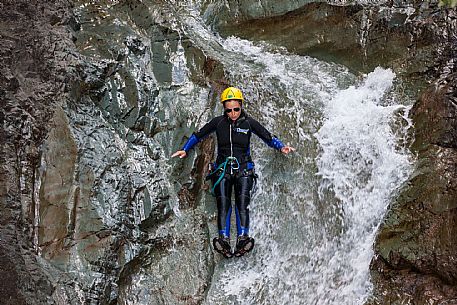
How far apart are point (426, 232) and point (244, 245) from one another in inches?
97.7

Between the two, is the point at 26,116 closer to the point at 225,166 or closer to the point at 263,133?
the point at 225,166

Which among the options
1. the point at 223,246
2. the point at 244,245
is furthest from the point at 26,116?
the point at 244,245

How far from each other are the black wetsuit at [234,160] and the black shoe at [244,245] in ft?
0.30

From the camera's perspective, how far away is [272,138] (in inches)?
292

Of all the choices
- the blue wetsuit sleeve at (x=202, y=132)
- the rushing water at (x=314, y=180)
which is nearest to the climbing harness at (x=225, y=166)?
the rushing water at (x=314, y=180)

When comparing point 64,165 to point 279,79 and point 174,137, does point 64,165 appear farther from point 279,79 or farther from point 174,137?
point 279,79

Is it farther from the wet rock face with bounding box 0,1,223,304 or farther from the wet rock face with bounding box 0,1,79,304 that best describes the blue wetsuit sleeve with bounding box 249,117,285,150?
the wet rock face with bounding box 0,1,79,304

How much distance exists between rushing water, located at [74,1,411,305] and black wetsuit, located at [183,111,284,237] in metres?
0.34

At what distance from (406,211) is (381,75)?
10.5ft

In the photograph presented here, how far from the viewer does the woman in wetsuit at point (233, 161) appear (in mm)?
6988

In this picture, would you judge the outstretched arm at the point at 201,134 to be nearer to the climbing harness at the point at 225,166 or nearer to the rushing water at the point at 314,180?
the rushing water at the point at 314,180

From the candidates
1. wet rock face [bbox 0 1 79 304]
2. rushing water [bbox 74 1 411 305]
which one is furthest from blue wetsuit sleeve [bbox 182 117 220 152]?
wet rock face [bbox 0 1 79 304]

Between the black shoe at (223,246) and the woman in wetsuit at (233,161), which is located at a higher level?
the woman in wetsuit at (233,161)

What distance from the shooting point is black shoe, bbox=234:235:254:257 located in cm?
689
